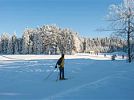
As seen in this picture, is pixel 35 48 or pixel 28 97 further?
pixel 35 48

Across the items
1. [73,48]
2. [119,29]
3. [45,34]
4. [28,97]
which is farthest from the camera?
[73,48]

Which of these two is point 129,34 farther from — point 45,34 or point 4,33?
point 4,33

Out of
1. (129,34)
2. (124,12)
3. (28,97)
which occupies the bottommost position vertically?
(28,97)

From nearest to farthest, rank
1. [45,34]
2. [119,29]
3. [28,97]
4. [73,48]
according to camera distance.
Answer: [28,97] → [119,29] → [45,34] → [73,48]

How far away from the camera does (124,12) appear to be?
1631 inches

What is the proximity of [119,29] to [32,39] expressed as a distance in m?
96.9

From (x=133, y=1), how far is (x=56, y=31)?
3745 inches

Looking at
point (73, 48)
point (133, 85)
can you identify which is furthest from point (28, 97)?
point (73, 48)

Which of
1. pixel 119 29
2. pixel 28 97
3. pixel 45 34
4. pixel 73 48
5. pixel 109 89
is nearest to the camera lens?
pixel 28 97

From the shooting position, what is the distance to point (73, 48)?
137 meters

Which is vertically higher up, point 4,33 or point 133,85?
point 4,33

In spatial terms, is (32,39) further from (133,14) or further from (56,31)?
(133,14)

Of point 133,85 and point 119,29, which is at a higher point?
point 119,29

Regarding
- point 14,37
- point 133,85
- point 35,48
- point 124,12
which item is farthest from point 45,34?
point 133,85
